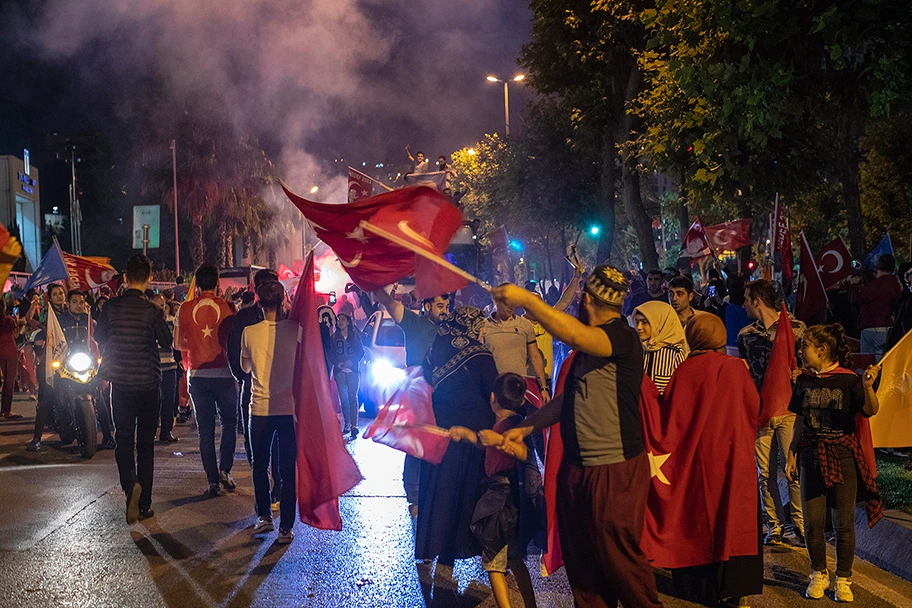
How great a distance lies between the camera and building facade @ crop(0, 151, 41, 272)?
52.2 meters

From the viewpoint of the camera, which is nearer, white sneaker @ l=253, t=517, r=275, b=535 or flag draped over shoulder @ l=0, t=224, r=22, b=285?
flag draped over shoulder @ l=0, t=224, r=22, b=285

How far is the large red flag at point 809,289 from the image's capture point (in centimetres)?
1042

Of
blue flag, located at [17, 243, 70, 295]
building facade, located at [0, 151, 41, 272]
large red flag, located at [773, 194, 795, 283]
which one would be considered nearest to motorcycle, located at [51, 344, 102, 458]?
blue flag, located at [17, 243, 70, 295]

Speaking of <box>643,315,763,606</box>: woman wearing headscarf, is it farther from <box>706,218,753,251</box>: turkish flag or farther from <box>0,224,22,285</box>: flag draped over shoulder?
<box>706,218,753,251</box>: turkish flag

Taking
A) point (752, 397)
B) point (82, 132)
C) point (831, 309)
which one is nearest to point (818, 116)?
point (831, 309)

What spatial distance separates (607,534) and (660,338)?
7.77 ft

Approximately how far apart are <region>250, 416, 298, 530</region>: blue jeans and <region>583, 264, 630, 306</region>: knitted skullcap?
333 centimetres

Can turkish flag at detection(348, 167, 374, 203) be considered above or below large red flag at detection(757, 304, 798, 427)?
above

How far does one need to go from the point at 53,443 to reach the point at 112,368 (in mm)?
4816

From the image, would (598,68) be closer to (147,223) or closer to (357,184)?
(357,184)

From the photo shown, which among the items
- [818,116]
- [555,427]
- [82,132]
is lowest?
[555,427]

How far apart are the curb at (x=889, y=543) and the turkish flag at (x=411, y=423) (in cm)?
332

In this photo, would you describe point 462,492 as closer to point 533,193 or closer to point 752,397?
point 752,397

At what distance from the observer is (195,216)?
131 feet
